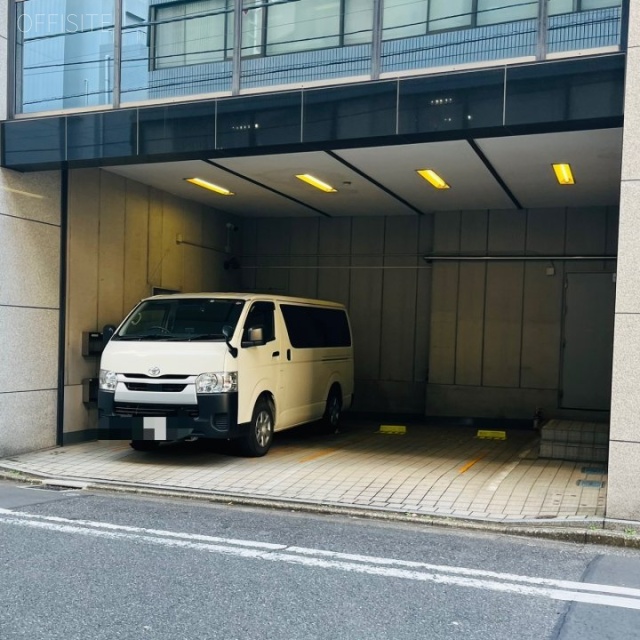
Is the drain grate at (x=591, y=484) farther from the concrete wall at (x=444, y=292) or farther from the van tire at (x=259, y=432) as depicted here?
the concrete wall at (x=444, y=292)

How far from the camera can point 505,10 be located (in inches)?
319

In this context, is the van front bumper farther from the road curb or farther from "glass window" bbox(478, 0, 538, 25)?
"glass window" bbox(478, 0, 538, 25)

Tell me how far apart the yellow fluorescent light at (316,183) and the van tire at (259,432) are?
3313mm

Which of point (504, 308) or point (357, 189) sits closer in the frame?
point (357, 189)

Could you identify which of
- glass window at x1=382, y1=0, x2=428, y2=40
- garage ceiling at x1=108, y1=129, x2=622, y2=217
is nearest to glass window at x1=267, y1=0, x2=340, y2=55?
glass window at x1=382, y1=0, x2=428, y2=40

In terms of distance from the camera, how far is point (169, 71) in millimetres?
9508

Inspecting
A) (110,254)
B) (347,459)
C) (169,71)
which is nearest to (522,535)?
(347,459)

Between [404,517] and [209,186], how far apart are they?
267 inches

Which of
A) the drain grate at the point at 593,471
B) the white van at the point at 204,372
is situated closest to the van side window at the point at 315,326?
the white van at the point at 204,372

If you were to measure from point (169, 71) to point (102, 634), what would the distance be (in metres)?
7.13

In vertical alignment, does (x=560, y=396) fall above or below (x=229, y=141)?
below

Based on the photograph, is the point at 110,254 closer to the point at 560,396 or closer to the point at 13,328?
the point at 13,328

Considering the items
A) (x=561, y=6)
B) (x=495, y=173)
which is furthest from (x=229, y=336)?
(x=561, y=6)

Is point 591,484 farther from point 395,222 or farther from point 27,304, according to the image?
point 27,304
